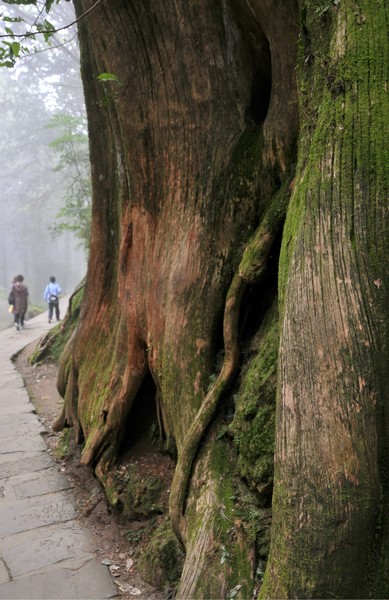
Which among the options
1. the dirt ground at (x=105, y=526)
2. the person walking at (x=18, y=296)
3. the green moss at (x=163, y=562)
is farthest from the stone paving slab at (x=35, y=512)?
the person walking at (x=18, y=296)

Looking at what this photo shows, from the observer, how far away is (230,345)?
10.1ft

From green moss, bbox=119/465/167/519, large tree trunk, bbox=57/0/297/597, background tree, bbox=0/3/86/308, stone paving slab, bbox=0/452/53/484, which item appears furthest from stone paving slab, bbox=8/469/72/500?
background tree, bbox=0/3/86/308

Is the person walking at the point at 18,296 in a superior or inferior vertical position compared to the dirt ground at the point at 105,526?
superior

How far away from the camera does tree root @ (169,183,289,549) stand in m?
2.94

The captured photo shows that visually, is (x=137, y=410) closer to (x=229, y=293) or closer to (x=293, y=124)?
(x=229, y=293)

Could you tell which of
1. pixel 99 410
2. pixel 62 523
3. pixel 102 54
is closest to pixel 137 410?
pixel 99 410

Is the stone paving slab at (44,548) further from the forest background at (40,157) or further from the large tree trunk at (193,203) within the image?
the forest background at (40,157)

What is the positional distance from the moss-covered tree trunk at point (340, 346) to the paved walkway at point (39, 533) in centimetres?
174

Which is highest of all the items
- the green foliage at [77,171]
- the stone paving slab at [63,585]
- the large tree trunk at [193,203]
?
the green foliage at [77,171]

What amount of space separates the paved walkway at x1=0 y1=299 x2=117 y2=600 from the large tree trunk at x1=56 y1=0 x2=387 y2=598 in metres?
0.47

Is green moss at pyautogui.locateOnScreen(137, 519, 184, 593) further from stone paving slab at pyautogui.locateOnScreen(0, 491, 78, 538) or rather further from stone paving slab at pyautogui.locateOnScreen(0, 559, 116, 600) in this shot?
stone paving slab at pyautogui.locateOnScreen(0, 491, 78, 538)

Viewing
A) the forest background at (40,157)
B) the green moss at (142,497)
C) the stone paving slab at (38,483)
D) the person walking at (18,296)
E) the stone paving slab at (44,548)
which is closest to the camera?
the stone paving slab at (44,548)

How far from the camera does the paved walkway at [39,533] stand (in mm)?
3191

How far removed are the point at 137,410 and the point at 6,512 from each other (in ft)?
4.35
